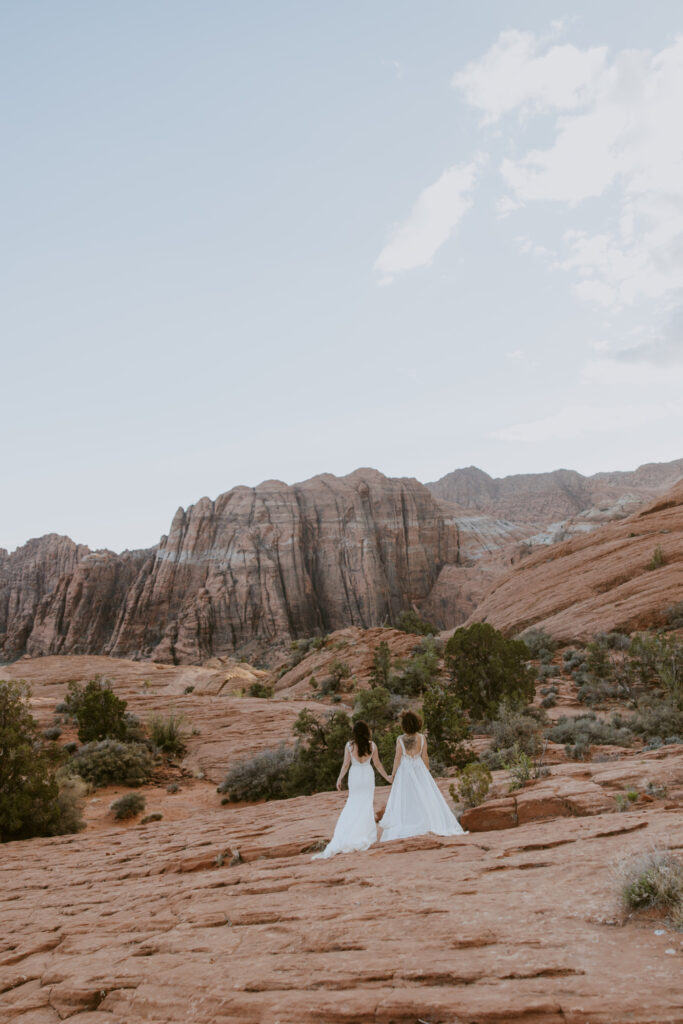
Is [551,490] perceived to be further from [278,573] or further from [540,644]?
[540,644]

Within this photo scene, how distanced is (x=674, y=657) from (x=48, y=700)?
24.0m

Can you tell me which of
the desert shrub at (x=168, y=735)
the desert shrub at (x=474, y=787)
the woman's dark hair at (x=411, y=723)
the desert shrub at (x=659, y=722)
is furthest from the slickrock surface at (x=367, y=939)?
the desert shrub at (x=168, y=735)

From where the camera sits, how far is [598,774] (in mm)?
7172

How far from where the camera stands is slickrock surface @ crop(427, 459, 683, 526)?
110062 mm

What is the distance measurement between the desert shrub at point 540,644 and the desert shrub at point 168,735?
13833mm

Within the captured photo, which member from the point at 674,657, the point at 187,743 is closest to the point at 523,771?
the point at 674,657

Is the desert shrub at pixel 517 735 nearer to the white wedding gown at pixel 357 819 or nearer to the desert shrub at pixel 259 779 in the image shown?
the white wedding gown at pixel 357 819

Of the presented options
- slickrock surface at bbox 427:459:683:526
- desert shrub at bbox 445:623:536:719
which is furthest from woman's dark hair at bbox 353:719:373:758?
slickrock surface at bbox 427:459:683:526

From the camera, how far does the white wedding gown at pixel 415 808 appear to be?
621 centimetres

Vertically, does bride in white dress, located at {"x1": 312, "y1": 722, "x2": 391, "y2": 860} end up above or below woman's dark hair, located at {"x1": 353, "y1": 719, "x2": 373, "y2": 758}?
below

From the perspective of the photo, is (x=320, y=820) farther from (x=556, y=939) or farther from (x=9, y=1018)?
(x=556, y=939)

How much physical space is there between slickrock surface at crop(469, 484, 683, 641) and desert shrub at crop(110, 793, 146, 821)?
18.1 meters

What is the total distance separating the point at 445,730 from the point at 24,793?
8.68 metres

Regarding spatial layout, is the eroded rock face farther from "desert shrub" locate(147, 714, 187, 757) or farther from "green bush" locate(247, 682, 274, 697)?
"desert shrub" locate(147, 714, 187, 757)
